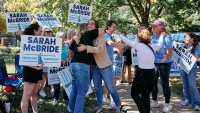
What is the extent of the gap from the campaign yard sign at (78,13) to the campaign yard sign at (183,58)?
236cm

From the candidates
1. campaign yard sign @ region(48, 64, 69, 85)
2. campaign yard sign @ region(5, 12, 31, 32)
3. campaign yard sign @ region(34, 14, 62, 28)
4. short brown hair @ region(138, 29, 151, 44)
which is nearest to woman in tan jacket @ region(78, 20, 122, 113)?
short brown hair @ region(138, 29, 151, 44)

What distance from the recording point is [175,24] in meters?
21.5

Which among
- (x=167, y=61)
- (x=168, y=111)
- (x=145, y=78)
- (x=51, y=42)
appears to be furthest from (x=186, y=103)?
(x=51, y=42)

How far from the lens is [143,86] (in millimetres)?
6703

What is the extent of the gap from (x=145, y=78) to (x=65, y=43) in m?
2.99

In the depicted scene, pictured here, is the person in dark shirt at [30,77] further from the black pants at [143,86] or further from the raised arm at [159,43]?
the raised arm at [159,43]

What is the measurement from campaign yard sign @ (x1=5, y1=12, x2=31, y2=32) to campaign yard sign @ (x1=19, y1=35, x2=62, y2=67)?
2.83 m

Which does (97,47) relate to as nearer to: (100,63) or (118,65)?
(100,63)

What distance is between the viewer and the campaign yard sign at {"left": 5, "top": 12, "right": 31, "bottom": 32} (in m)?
9.12

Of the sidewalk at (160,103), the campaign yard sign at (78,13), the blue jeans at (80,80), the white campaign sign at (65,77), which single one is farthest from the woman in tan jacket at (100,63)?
the campaign yard sign at (78,13)

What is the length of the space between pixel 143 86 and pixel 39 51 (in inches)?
78.1

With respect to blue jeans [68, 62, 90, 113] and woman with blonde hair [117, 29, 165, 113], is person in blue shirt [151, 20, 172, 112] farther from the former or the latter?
blue jeans [68, 62, 90, 113]

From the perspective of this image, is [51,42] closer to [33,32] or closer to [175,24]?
[33,32]

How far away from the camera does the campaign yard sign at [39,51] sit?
6.37 meters
